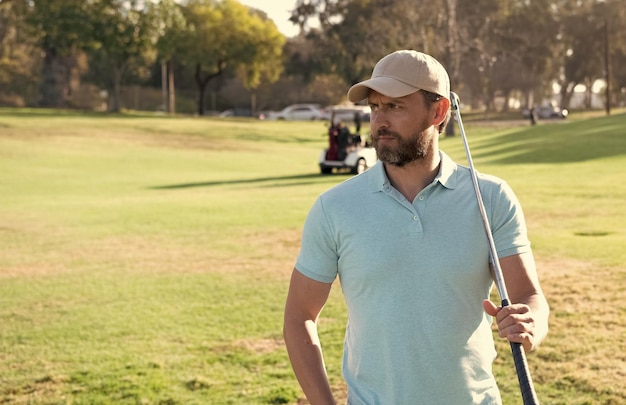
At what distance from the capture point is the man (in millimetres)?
3033

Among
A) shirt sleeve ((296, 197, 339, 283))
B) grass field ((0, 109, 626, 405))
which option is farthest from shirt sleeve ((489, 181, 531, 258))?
grass field ((0, 109, 626, 405))

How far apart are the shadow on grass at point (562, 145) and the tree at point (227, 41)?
114 feet

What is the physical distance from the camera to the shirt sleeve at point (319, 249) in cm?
314

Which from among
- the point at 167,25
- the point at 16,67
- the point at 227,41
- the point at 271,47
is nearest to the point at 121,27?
the point at 167,25

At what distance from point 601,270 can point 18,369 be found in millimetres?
5951

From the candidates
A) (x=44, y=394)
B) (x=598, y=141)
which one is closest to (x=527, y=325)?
(x=44, y=394)

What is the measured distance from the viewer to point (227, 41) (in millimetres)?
75750

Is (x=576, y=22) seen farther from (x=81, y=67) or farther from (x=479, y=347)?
(x=479, y=347)

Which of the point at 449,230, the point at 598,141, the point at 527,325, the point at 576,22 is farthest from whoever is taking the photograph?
the point at 576,22

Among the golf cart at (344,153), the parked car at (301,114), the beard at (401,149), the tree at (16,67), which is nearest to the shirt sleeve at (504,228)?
the beard at (401,149)

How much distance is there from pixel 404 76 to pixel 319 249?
0.58m

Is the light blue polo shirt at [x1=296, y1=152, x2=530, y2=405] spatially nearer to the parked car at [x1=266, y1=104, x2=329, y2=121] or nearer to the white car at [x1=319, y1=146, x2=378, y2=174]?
the white car at [x1=319, y1=146, x2=378, y2=174]

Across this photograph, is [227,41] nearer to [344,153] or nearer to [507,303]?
[344,153]

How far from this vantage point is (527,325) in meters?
2.79
